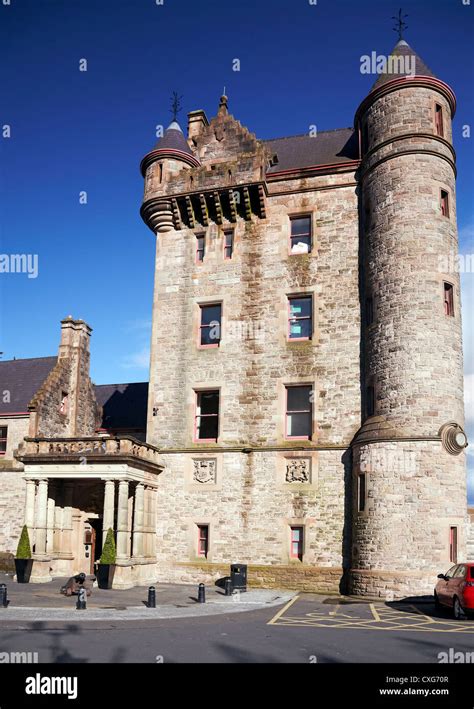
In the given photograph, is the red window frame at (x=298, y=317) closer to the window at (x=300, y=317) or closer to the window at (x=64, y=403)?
the window at (x=300, y=317)

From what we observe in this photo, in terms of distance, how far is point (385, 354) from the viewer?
24547 mm

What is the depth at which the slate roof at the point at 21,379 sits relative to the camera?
36316 mm

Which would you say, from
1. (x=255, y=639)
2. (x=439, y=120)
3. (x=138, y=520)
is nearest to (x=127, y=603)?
(x=138, y=520)

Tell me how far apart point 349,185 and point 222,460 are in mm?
12645

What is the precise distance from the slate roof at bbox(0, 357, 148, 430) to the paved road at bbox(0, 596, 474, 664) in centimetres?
2086

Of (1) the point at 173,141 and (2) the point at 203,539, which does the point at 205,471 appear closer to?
(2) the point at 203,539

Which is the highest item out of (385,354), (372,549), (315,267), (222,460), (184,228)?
(184,228)

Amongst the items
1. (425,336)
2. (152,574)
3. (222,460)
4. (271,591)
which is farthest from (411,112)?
(152,574)

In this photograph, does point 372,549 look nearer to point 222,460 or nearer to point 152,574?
point 222,460

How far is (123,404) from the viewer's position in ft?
129

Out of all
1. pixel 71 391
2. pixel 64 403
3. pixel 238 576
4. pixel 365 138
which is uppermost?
pixel 365 138

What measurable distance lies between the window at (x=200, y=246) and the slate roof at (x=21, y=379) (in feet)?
43.8

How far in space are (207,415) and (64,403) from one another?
11.1 meters
